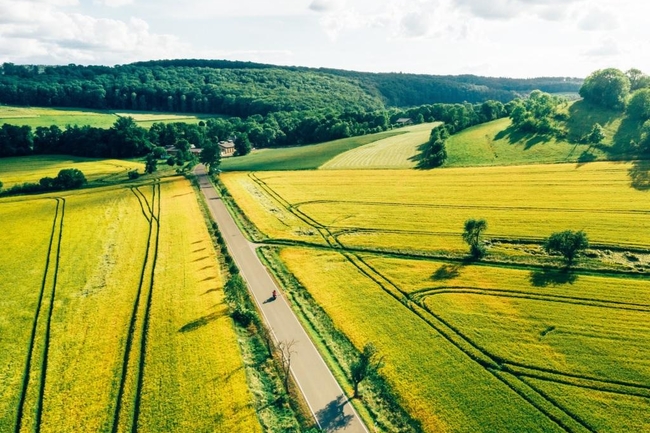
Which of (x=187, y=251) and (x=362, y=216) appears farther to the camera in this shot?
(x=362, y=216)

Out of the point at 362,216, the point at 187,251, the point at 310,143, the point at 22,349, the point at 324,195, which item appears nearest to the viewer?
the point at 22,349

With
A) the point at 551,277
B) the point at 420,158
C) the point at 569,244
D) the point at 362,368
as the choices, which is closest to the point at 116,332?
the point at 362,368

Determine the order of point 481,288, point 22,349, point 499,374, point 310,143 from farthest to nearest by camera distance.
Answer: point 310,143, point 481,288, point 22,349, point 499,374

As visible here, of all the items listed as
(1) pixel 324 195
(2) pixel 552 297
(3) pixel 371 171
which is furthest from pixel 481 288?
(3) pixel 371 171

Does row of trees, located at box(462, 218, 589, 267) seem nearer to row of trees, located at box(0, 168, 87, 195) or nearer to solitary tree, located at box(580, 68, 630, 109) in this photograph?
solitary tree, located at box(580, 68, 630, 109)

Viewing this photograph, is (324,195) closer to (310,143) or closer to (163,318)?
(163,318)

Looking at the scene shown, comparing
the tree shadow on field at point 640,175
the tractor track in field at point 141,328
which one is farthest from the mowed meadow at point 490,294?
the tractor track in field at point 141,328

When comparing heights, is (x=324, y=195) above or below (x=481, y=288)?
above

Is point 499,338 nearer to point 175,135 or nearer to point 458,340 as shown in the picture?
point 458,340
